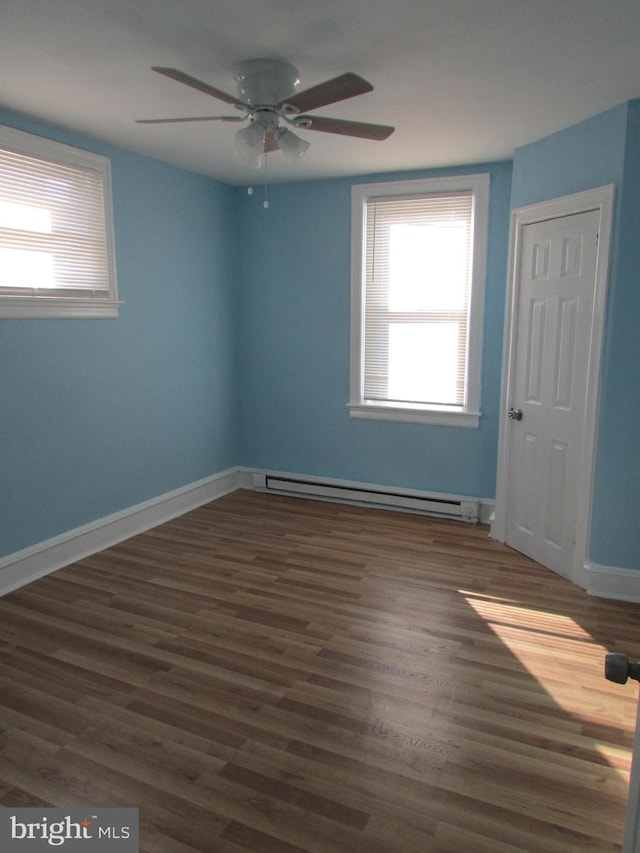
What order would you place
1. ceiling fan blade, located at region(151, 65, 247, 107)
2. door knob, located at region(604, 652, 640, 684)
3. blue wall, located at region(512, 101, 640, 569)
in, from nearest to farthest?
door knob, located at region(604, 652, 640, 684)
ceiling fan blade, located at region(151, 65, 247, 107)
blue wall, located at region(512, 101, 640, 569)

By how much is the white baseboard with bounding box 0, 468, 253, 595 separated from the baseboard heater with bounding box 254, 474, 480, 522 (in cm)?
47

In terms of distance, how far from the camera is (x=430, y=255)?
4.48 m

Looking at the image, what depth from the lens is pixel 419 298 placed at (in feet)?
15.0

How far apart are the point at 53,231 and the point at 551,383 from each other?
3.12 meters

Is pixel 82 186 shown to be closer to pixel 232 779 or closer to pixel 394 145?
pixel 394 145

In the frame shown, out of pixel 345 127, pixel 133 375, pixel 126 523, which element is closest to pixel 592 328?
pixel 345 127

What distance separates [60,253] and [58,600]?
6.61 ft

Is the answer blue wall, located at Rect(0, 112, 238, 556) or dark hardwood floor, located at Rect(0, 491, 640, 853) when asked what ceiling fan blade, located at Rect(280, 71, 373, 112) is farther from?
dark hardwood floor, located at Rect(0, 491, 640, 853)

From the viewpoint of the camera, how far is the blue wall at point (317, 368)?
4.54m

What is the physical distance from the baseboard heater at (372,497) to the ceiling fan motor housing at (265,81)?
10.1ft

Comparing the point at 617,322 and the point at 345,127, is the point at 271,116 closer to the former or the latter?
the point at 345,127

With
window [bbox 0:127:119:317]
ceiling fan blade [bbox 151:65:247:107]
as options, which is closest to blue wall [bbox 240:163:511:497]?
window [bbox 0:127:119:317]

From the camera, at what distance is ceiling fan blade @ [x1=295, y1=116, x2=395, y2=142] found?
251cm

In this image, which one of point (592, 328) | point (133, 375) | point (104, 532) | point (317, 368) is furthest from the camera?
point (317, 368)
